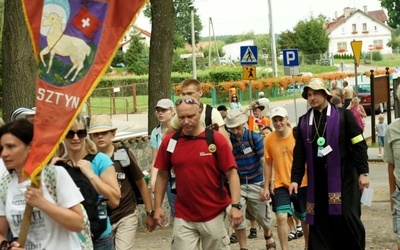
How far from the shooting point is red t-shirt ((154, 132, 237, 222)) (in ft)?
24.0

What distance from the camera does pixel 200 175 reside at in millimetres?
7320

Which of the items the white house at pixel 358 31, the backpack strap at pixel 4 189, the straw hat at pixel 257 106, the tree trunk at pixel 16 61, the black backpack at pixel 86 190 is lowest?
the white house at pixel 358 31

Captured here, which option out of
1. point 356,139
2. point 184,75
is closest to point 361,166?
point 356,139

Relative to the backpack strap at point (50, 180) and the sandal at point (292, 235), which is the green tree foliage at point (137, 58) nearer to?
the sandal at point (292, 235)

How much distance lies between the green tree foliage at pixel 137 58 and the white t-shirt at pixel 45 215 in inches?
2958

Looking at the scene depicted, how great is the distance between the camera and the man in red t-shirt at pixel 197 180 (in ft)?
24.0

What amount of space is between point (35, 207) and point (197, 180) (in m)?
2.89

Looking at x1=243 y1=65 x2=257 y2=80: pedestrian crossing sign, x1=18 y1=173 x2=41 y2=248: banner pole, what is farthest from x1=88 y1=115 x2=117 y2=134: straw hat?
x1=243 y1=65 x2=257 y2=80: pedestrian crossing sign

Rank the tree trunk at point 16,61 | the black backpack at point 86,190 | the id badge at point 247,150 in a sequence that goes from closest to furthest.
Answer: the black backpack at point 86,190
the id badge at point 247,150
the tree trunk at point 16,61

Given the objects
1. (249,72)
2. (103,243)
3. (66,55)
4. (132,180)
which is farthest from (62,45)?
(249,72)

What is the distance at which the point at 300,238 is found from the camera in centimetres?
1169

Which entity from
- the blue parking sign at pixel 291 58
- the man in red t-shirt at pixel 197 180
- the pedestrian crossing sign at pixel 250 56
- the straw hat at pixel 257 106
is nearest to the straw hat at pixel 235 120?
the man in red t-shirt at pixel 197 180

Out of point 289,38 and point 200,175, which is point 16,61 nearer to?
point 200,175

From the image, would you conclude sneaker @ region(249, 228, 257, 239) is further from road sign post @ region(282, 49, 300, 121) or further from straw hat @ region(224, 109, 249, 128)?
road sign post @ region(282, 49, 300, 121)
